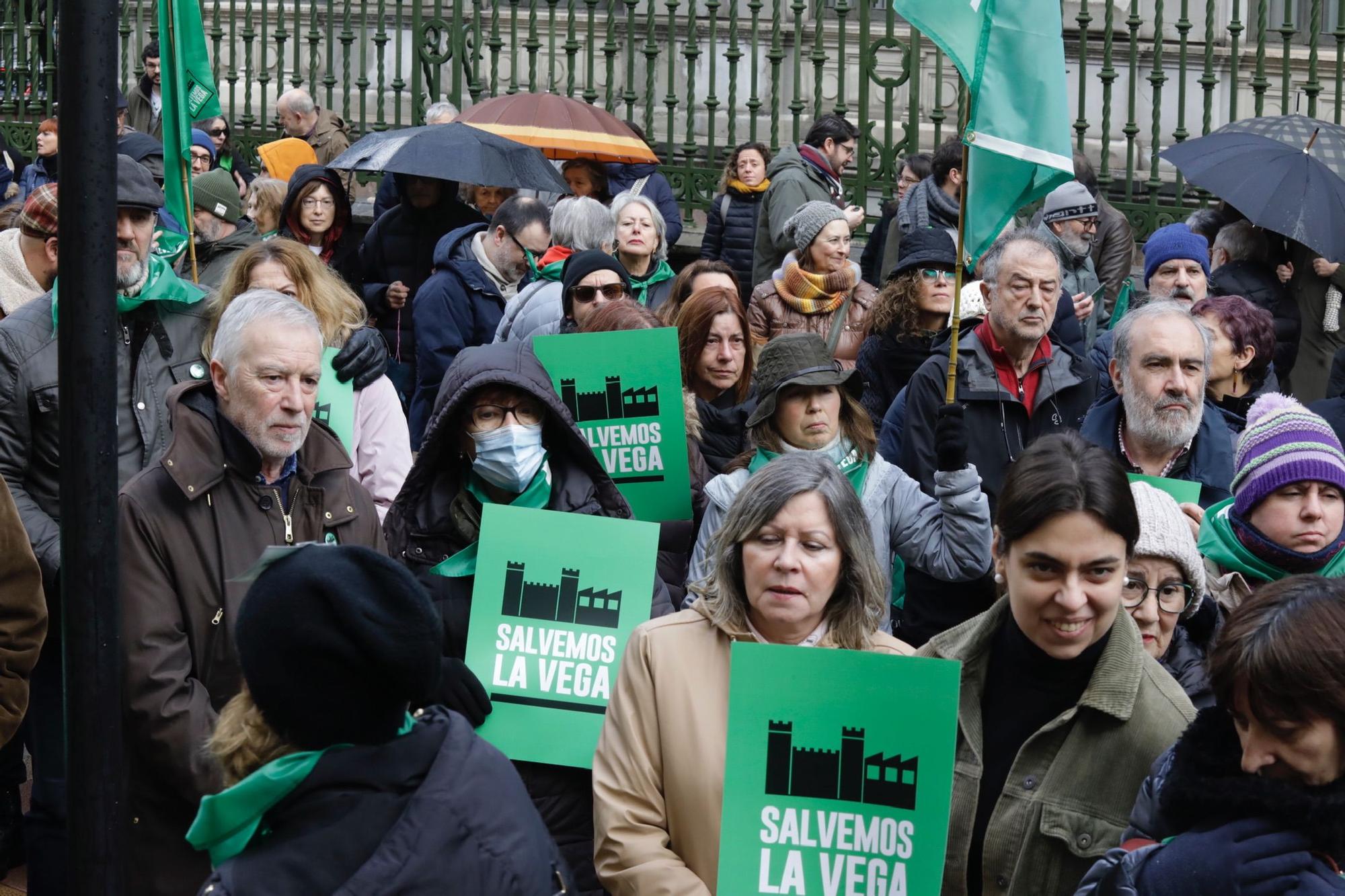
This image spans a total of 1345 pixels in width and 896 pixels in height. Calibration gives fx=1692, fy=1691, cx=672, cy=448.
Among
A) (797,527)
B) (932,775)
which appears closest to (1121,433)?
(797,527)

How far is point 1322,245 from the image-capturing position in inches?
305

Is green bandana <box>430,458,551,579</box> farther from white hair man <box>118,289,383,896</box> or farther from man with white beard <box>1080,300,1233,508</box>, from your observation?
man with white beard <box>1080,300,1233,508</box>

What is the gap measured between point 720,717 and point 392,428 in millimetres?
2158

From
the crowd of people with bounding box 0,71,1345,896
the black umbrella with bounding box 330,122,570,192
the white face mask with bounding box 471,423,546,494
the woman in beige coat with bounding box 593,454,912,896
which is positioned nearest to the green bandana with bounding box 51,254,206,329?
the crowd of people with bounding box 0,71,1345,896

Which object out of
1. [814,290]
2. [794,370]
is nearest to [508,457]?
[794,370]

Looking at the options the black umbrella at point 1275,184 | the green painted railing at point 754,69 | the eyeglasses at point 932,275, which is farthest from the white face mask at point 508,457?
the green painted railing at point 754,69

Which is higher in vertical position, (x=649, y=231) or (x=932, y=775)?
(x=649, y=231)

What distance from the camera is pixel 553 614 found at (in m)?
4.13

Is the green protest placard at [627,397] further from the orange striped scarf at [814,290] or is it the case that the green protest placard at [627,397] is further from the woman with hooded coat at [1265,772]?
the woman with hooded coat at [1265,772]

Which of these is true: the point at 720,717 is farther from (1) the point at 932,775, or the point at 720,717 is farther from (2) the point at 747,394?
(2) the point at 747,394

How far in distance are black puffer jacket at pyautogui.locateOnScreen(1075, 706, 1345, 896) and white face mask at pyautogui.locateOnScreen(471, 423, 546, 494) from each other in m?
2.07

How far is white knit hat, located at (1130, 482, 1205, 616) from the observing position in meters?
3.82

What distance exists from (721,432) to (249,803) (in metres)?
3.94

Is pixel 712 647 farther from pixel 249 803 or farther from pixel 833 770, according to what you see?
pixel 249 803
